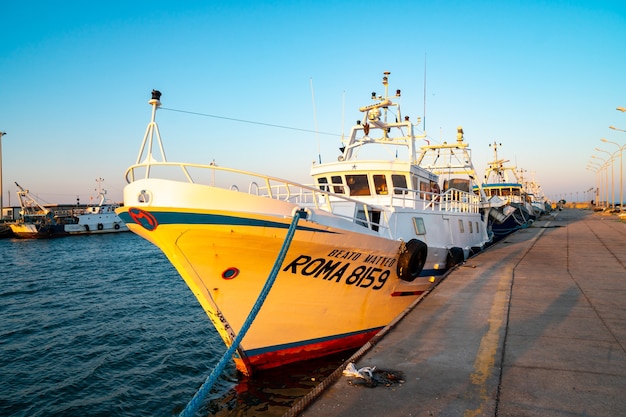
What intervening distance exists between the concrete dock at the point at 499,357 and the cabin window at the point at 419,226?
1.80 m

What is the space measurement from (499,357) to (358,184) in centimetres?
785

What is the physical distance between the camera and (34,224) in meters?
55.5

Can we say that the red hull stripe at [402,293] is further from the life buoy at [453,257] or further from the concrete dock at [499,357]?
the life buoy at [453,257]

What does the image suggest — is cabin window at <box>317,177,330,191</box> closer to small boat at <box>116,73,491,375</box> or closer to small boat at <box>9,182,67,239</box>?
small boat at <box>116,73,491,375</box>

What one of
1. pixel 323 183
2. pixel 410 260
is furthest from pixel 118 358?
pixel 410 260

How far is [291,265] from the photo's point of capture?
7543 millimetres

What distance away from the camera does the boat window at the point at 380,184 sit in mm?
12352

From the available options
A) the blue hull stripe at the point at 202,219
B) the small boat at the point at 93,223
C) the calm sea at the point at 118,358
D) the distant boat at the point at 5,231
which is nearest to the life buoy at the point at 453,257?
the calm sea at the point at 118,358

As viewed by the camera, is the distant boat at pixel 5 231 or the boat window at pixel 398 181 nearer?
the boat window at pixel 398 181

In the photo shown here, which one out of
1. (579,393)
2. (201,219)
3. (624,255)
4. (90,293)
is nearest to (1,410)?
(201,219)

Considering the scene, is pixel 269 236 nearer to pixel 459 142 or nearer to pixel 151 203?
pixel 151 203

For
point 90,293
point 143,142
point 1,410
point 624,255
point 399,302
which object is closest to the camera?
point 143,142

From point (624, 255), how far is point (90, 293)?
23.7 m

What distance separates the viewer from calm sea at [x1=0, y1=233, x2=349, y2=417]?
8.41m
